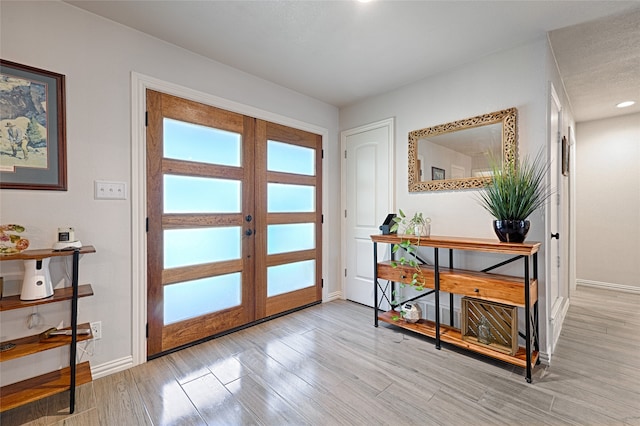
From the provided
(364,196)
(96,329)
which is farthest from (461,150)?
(96,329)

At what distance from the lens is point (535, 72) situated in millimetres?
2178

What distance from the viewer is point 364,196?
135 inches

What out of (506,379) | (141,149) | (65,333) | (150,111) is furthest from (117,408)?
(506,379)

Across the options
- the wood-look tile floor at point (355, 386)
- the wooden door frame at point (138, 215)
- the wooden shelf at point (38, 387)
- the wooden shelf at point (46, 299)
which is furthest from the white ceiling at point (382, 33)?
the wood-look tile floor at point (355, 386)

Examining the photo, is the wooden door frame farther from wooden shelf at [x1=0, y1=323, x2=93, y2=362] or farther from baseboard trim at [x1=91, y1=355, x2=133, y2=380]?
wooden shelf at [x1=0, y1=323, x2=93, y2=362]

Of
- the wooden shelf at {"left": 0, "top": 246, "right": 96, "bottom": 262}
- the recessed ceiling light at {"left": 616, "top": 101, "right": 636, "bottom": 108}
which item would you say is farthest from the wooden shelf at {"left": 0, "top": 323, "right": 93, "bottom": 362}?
the recessed ceiling light at {"left": 616, "top": 101, "right": 636, "bottom": 108}

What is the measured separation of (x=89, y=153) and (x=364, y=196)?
2.65m

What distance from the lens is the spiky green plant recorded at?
77.7 inches

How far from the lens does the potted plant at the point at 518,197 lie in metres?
1.97

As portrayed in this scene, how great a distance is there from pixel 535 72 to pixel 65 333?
3.81 metres

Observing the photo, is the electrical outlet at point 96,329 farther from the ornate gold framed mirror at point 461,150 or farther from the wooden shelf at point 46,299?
the ornate gold framed mirror at point 461,150

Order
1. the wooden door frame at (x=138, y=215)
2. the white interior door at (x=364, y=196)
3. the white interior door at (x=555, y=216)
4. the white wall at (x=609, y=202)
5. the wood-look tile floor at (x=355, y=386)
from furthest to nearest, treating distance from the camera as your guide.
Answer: the white wall at (x=609, y=202) → the white interior door at (x=364, y=196) → the white interior door at (x=555, y=216) → the wooden door frame at (x=138, y=215) → the wood-look tile floor at (x=355, y=386)

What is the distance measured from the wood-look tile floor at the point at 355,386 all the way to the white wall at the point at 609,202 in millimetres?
1843

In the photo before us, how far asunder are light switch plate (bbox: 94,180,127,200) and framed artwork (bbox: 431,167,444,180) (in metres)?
2.71
